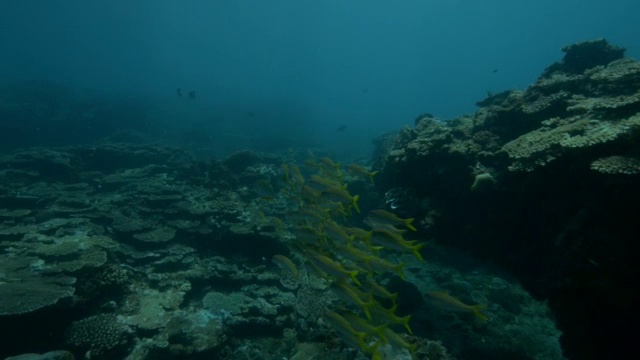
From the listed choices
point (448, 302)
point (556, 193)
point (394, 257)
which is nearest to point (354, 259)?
point (448, 302)

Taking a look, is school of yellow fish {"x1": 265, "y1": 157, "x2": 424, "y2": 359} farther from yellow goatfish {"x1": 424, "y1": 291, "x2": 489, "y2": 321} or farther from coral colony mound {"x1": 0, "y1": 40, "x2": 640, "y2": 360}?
yellow goatfish {"x1": 424, "y1": 291, "x2": 489, "y2": 321}

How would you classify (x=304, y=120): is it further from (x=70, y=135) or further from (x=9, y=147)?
(x=9, y=147)

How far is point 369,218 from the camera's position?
6676mm

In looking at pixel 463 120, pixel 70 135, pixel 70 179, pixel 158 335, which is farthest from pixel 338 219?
pixel 70 135

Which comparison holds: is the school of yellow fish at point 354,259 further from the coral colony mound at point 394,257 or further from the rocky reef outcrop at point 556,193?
the rocky reef outcrop at point 556,193

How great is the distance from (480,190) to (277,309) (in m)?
5.53

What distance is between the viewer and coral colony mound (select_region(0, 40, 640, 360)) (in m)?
5.68

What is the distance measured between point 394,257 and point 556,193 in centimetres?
546

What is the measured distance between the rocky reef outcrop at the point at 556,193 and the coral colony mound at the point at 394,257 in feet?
0.11

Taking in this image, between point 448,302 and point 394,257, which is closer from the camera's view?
point 448,302

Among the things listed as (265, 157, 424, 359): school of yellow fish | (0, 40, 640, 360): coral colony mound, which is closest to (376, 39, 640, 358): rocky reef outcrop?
(0, 40, 640, 360): coral colony mound

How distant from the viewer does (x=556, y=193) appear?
23.2 ft

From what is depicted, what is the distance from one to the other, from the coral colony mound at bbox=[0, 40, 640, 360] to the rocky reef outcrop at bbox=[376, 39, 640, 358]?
0.03 m

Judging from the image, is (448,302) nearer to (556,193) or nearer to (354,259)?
(354,259)
